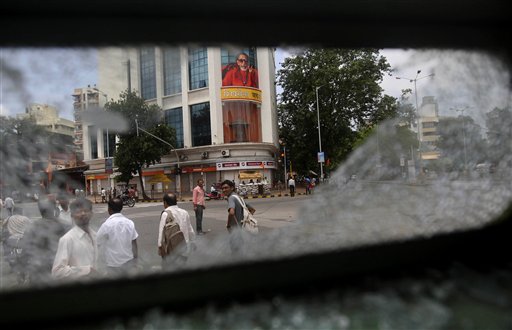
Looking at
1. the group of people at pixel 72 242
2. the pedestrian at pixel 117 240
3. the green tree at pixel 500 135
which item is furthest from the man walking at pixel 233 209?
the green tree at pixel 500 135

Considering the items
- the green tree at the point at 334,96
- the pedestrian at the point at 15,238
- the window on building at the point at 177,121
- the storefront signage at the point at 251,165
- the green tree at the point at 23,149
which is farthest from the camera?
the storefront signage at the point at 251,165

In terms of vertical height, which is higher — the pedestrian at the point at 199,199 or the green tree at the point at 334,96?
the green tree at the point at 334,96

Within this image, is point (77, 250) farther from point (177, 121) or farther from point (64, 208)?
point (177, 121)

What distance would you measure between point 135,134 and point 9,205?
2.43 ft

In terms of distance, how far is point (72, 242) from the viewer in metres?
1.87

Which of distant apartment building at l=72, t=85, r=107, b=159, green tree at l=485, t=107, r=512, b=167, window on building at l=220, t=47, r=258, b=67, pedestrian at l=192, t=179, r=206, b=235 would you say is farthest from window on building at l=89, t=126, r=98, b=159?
pedestrian at l=192, t=179, r=206, b=235

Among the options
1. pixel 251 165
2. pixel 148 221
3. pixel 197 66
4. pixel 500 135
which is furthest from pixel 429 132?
pixel 251 165

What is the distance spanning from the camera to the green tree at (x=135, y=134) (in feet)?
5.59

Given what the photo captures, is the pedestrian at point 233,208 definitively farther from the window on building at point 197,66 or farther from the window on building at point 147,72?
the window on building at point 147,72

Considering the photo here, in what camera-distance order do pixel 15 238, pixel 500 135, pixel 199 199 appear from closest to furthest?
1. pixel 15 238
2. pixel 500 135
3. pixel 199 199

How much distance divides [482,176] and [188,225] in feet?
6.89

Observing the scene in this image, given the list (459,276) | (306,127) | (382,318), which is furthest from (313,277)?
(306,127)

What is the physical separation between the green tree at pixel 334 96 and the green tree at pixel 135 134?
2.79ft

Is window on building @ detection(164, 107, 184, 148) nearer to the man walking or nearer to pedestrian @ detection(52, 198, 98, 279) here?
pedestrian @ detection(52, 198, 98, 279)
